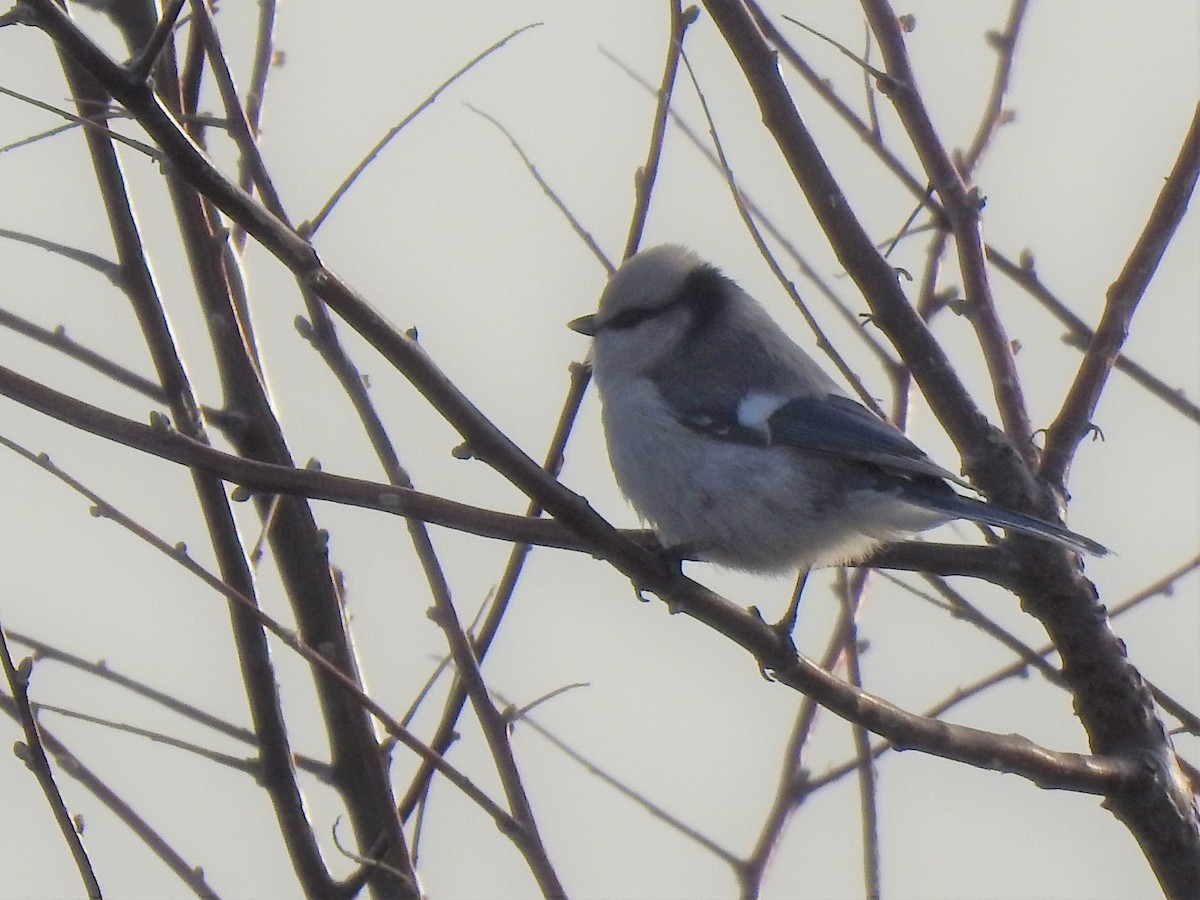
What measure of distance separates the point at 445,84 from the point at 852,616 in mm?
1112

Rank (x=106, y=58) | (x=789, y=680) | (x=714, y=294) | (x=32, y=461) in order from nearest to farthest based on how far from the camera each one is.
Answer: (x=106, y=58) → (x=32, y=461) → (x=789, y=680) → (x=714, y=294)

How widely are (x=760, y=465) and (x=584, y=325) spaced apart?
2.37 feet

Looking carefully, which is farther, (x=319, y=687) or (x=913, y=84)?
(x=913, y=84)

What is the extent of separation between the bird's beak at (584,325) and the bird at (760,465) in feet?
0.62

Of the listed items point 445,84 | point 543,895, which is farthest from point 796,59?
point 543,895

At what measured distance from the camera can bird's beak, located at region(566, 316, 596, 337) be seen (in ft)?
10.8

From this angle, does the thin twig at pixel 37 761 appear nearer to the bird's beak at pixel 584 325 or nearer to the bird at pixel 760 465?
the bird at pixel 760 465

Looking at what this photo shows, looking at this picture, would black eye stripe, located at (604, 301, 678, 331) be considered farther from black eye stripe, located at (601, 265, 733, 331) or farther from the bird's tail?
the bird's tail

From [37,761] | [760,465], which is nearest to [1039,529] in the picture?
[760,465]

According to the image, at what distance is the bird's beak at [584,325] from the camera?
3.30 meters

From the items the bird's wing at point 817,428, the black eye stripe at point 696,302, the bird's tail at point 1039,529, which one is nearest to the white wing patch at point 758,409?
the bird's wing at point 817,428

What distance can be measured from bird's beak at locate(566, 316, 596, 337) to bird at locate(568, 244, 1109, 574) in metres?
0.19

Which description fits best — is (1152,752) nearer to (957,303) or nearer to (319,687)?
(957,303)

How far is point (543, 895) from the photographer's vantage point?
1669 mm
